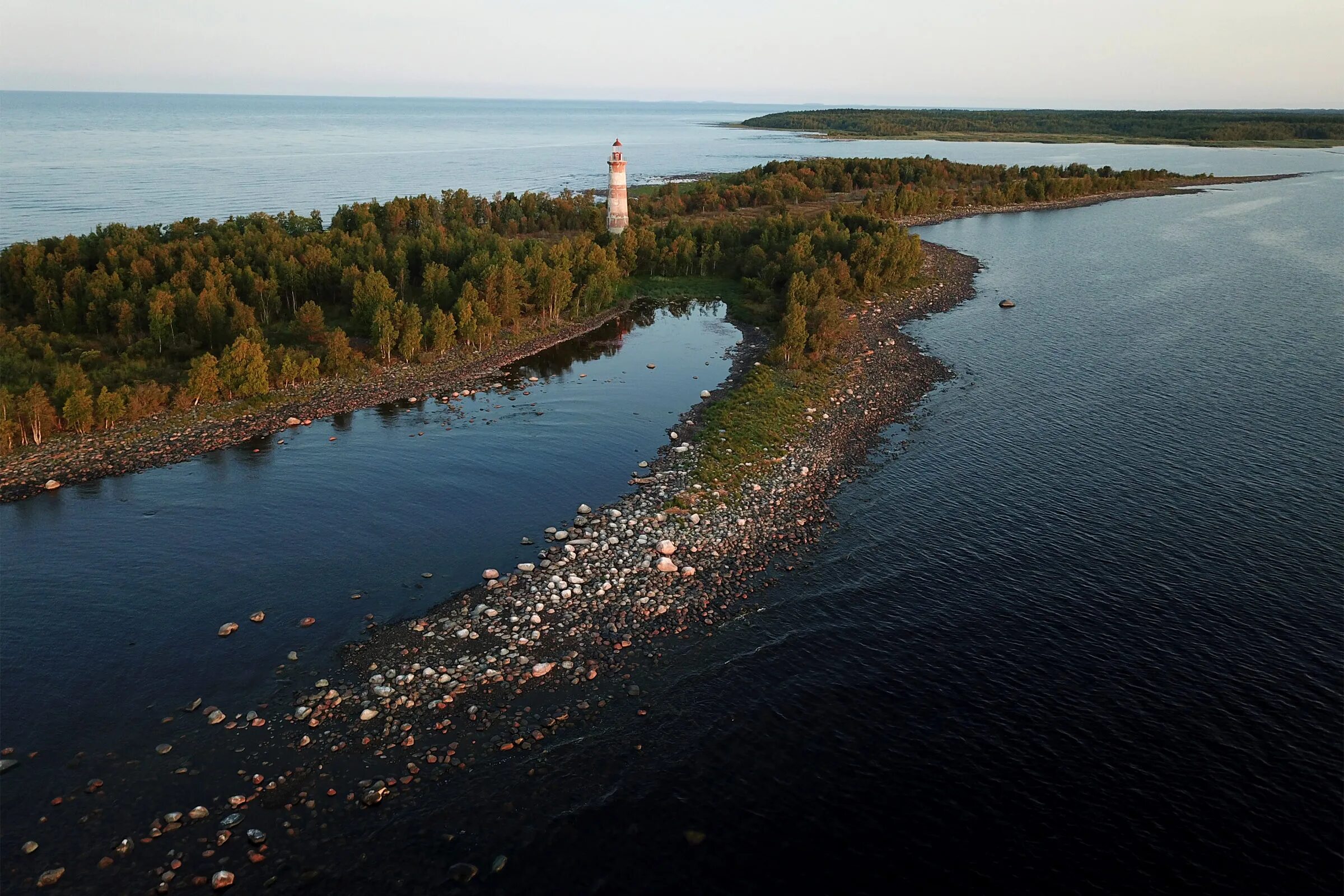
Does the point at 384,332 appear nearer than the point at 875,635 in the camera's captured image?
No

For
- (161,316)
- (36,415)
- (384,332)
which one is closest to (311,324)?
(384,332)

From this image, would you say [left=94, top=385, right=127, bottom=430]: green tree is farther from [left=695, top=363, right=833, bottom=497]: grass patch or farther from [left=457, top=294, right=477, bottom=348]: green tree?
[left=695, top=363, right=833, bottom=497]: grass patch

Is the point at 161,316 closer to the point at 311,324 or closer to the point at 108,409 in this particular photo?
the point at 311,324

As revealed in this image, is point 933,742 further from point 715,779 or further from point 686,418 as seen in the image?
point 686,418

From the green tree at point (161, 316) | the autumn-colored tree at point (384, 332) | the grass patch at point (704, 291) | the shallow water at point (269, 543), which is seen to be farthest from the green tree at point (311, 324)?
the grass patch at point (704, 291)

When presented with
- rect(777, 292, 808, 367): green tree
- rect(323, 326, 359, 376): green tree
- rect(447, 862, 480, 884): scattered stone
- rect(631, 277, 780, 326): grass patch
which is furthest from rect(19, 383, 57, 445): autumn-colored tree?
rect(631, 277, 780, 326): grass patch

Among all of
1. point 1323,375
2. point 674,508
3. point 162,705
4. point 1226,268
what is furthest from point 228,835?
point 1226,268

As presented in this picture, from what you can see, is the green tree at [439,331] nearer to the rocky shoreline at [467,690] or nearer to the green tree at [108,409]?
the green tree at [108,409]
